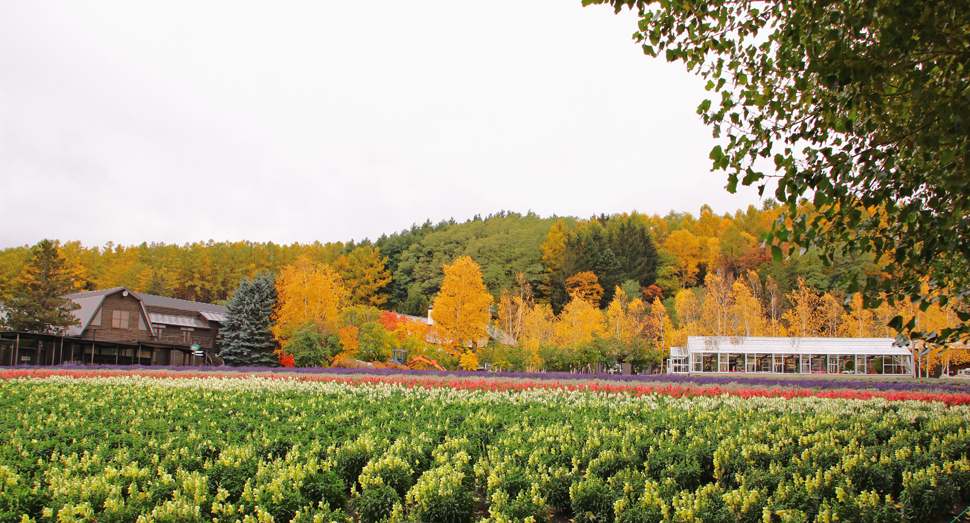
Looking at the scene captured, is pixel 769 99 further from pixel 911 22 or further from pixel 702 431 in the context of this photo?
pixel 702 431

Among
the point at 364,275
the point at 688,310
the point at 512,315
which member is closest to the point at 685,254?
the point at 688,310

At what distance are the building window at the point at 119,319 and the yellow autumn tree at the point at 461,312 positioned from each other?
28262mm

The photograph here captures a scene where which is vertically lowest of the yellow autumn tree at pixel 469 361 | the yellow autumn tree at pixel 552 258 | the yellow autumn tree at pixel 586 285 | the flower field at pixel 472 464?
the yellow autumn tree at pixel 469 361

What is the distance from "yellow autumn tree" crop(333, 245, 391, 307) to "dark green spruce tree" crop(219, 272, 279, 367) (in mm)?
26605

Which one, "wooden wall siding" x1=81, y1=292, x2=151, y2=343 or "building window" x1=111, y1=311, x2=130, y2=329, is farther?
"building window" x1=111, y1=311, x2=130, y2=329

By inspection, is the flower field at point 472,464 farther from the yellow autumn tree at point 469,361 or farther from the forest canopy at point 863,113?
the yellow autumn tree at point 469,361

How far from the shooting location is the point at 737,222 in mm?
87375

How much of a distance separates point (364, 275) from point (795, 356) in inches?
2119

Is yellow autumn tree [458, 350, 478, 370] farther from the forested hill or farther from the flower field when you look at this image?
the forested hill

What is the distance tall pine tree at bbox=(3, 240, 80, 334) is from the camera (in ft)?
128

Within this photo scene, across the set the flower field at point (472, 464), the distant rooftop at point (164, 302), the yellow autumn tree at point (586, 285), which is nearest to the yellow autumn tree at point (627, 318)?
the yellow autumn tree at point (586, 285)

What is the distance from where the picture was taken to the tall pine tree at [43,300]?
1534 inches

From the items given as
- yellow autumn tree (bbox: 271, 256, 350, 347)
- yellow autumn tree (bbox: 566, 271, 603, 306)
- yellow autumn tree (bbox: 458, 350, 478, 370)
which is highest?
yellow autumn tree (bbox: 566, 271, 603, 306)

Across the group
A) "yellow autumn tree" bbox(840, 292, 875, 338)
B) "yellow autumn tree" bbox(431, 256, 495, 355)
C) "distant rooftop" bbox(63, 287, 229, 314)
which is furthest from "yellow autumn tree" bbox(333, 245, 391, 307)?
"yellow autumn tree" bbox(840, 292, 875, 338)
